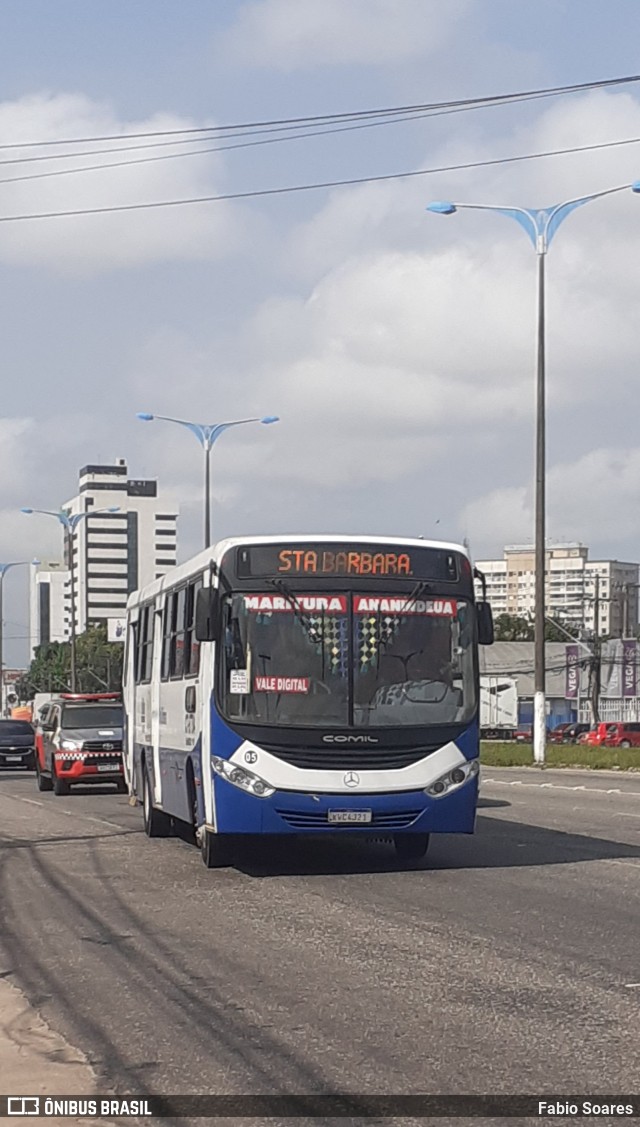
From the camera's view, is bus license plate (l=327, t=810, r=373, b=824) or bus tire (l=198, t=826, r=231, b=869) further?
bus tire (l=198, t=826, r=231, b=869)

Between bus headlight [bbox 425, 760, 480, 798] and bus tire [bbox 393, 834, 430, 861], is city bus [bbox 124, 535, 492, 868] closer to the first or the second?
bus headlight [bbox 425, 760, 480, 798]

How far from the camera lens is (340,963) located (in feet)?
33.3

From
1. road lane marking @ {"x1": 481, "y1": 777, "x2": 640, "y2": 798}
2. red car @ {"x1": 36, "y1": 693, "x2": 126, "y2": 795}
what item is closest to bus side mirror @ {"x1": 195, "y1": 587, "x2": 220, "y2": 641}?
road lane marking @ {"x1": 481, "y1": 777, "x2": 640, "y2": 798}

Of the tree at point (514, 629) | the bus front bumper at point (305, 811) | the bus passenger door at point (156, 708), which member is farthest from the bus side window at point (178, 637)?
the tree at point (514, 629)

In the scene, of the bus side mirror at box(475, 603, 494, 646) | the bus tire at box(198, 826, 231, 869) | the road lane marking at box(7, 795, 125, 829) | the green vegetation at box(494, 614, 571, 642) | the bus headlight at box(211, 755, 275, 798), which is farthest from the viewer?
the green vegetation at box(494, 614, 571, 642)

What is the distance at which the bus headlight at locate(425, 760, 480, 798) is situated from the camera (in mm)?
15086

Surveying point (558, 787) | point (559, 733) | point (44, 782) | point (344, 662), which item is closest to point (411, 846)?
point (344, 662)

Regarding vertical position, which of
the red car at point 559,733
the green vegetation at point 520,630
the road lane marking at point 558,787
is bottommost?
the red car at point 559,733

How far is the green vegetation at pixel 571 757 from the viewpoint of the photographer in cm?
3806

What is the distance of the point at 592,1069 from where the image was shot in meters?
7.14

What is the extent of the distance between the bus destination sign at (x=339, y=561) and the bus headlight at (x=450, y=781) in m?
1.70

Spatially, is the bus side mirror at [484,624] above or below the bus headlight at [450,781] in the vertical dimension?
above

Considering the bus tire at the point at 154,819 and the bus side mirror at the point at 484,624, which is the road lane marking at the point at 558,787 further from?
the bus side mirror at the point at 484,624

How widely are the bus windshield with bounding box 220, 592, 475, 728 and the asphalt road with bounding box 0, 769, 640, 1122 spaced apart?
143cm
